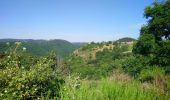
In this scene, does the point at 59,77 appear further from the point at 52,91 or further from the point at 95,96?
the point at 95,96

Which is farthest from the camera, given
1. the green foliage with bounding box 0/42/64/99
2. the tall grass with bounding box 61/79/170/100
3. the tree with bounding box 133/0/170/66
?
the tree with bounding box 133/0/170/66

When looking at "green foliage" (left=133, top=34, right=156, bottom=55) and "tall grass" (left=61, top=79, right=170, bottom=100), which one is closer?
"tall grass" (left=61, top=79, right=170, bottom=100)

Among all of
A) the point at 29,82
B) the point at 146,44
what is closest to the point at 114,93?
the point at 29,82

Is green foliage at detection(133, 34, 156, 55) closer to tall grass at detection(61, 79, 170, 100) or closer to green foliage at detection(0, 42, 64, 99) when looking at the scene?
green foliage at detection(0, 42, 64, 99)

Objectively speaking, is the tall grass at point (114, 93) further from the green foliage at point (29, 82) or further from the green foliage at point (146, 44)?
the green foliage at point (146, 44)

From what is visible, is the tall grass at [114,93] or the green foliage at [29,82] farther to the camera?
the green foliage at [29,82]

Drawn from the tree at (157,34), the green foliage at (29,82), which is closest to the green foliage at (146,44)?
the tree at (157,34)

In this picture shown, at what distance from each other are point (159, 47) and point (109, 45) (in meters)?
81.9

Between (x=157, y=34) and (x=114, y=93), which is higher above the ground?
(x=157, y=34)

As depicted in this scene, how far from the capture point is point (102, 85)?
641cm

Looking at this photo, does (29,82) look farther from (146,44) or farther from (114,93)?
(146,44)

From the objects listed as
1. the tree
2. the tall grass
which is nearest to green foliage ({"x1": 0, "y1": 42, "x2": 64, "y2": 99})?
the tall grass

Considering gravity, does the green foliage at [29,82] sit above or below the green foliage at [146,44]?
below

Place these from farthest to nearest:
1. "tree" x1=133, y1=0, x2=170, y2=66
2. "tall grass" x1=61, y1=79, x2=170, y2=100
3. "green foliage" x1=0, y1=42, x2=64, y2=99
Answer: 1. "tree" x1=133, y1=0, x2=170, y2=66
2. "green foliage" x1=0, y1=42, x2=64, y2=99
3. "tall grass" x1=61, y1=79, x2=170, y2=100
